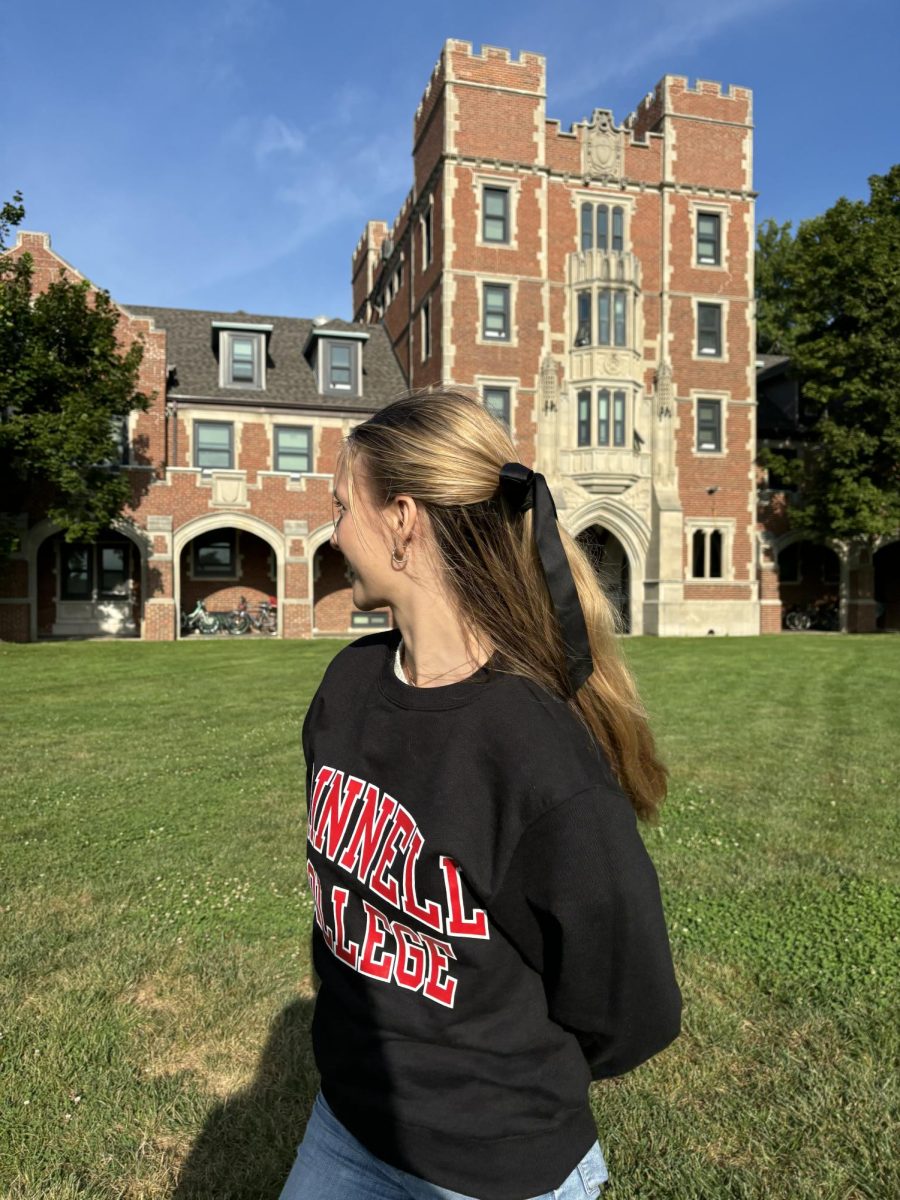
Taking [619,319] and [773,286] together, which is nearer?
[619,319]

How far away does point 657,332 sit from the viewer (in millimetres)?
30359

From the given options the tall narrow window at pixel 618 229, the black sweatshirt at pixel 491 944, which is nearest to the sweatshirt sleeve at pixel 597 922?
the black sweatshirt at pixel 491 944

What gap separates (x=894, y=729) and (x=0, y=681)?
43.4 feet

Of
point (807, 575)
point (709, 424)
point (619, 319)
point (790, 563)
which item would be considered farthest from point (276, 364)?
point (807, 575)

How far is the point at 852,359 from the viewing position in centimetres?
2948

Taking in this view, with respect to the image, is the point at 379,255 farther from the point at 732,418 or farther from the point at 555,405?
the point at 732,418

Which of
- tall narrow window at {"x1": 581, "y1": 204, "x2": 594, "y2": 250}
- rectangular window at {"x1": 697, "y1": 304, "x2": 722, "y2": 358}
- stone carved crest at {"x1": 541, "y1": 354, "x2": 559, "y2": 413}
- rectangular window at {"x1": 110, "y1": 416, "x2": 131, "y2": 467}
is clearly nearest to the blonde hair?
rectangular window at {"x1": 110, "y1": 416, "x2": 131, "y2": 467}

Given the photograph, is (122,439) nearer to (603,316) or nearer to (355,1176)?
(603,316)

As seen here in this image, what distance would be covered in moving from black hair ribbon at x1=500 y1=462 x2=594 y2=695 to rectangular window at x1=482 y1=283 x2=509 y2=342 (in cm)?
2874

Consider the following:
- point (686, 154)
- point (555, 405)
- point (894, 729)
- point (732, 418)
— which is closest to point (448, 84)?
point (686, 154)

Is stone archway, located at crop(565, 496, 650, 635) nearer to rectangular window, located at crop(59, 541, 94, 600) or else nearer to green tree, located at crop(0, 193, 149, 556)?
green tree, located at crop(0, 193, 149, 556)

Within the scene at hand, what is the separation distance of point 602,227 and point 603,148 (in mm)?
2769

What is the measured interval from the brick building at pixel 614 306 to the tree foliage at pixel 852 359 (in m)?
2.08

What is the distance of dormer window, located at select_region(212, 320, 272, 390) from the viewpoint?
2898cm
